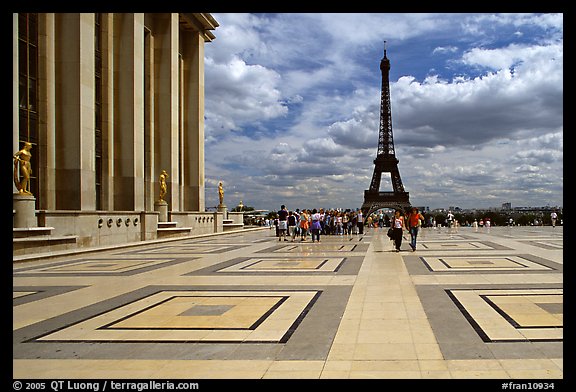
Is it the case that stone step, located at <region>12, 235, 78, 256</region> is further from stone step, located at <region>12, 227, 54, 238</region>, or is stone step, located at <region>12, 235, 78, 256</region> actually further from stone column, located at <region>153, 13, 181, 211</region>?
stone column, located at <region>153, 13, 181, 211</region>

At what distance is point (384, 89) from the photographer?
90.3 meters

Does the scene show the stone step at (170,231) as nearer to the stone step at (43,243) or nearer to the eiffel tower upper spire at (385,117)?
the stone step at (43,243)

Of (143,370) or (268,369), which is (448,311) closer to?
(268,369)

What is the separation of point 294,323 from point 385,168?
84750mm

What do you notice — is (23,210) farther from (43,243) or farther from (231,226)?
(231,226)

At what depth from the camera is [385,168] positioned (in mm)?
90125

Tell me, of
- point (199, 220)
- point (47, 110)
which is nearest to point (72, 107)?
point (47, 110)

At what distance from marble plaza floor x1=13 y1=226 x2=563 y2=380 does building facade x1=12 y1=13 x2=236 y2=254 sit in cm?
1266

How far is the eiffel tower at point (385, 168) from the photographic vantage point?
3332 inches

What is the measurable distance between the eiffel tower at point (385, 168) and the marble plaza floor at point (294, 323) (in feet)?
235

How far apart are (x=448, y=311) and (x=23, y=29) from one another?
77.6 ft

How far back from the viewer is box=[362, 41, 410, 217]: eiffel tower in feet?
278

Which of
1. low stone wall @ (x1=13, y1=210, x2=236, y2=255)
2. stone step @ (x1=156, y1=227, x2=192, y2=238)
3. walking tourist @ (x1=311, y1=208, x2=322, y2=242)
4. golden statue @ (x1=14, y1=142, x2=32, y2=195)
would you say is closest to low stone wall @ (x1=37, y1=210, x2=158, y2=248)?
low stone wall @ (x1=13, y1=210, x2=236, y2=255)

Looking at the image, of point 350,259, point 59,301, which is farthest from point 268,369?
point 350,259
